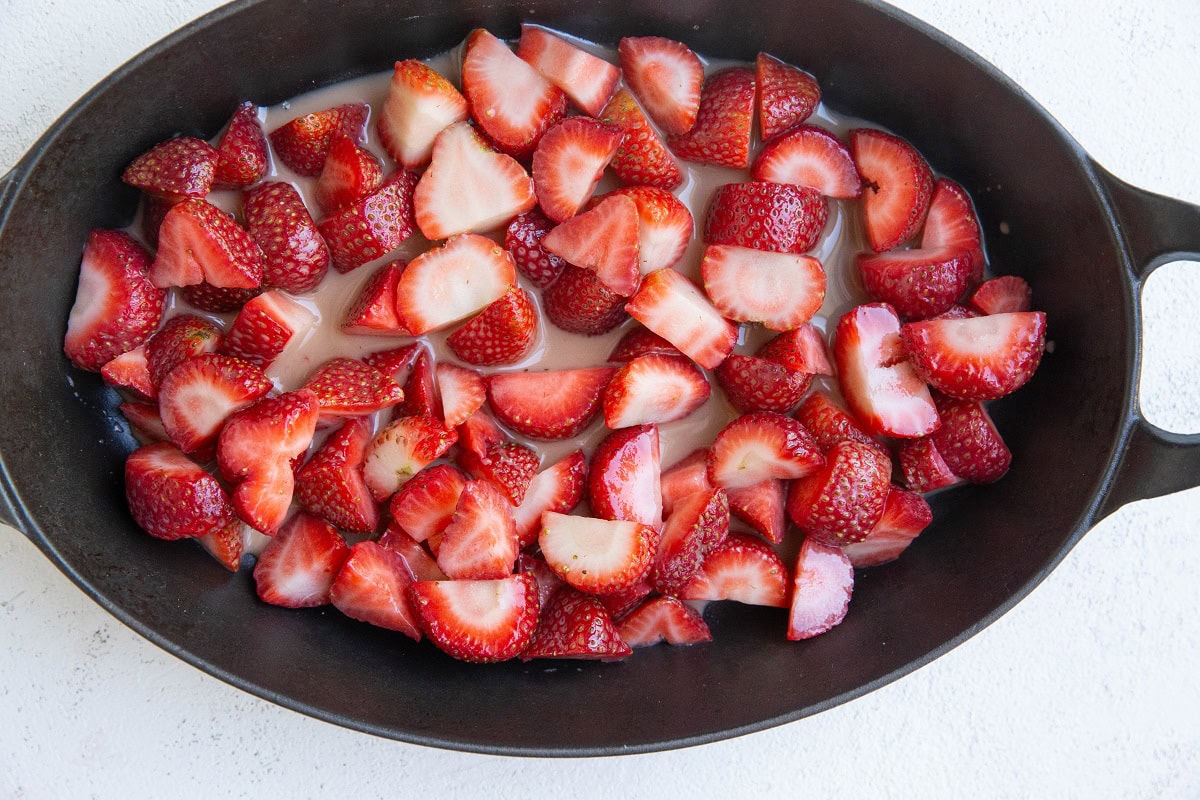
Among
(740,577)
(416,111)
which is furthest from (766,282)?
(416,111)

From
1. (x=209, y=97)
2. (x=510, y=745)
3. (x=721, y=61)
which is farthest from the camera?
(x=721, y=61)

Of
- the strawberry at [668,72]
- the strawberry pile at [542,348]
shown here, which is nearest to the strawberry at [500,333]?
the strawberry pile at [542,348]

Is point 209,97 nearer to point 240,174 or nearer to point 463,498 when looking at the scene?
point 240,174

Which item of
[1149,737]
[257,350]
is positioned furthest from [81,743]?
[1149,737]

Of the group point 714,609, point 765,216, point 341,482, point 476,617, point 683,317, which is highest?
point 765,216

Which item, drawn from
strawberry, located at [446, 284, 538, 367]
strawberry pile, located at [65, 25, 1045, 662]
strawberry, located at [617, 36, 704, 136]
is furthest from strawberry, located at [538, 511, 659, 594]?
strawberry, located at [617, 36, 704, 136]

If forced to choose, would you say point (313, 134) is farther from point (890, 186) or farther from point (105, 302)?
point (890, 186)

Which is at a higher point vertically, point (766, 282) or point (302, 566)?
point (766, 282)
